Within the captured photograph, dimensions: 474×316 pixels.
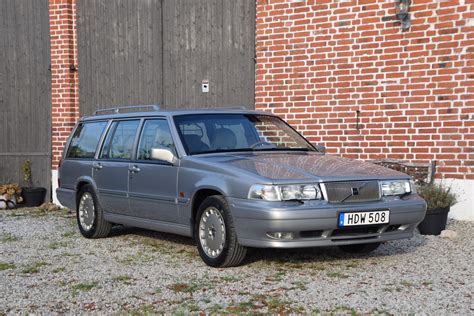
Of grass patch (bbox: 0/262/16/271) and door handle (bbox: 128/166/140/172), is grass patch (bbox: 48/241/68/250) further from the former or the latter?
door handle (bbox: 128/166/140/172)

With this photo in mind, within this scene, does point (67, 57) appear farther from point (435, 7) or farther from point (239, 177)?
point (239, 177)

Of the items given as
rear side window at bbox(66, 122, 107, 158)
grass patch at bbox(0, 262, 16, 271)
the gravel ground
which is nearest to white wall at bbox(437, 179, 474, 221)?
the gravel ground

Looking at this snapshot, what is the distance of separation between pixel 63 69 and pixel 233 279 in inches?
341

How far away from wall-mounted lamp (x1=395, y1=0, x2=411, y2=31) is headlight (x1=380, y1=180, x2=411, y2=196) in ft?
12.8

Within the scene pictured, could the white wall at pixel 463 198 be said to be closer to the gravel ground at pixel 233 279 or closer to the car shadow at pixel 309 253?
the gravel ground at pixel 233 279

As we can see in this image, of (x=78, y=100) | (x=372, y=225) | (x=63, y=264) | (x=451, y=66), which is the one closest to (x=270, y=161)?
(x=372, y=225)

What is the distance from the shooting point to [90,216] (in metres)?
9.00

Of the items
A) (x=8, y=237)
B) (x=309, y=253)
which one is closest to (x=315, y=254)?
(x=309, y=253)

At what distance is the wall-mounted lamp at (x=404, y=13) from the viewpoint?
9992 millimetres

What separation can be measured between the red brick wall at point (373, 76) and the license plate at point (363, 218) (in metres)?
3.67

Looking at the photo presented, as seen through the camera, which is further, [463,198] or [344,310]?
[463,198]

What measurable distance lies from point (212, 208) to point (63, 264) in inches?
70.0

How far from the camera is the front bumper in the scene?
6.11 meters

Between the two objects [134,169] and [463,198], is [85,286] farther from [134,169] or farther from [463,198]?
[463,198]
